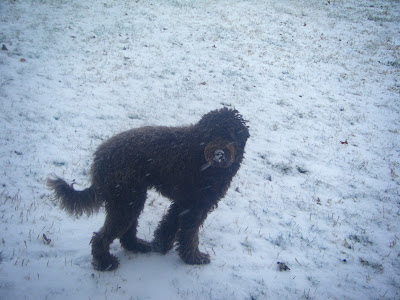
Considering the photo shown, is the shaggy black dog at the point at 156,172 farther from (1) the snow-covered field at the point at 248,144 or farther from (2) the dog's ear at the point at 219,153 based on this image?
(1) the snow-covered field at the point at 248,144

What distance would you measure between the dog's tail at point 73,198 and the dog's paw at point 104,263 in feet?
2.14

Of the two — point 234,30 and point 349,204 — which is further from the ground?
point 234,30

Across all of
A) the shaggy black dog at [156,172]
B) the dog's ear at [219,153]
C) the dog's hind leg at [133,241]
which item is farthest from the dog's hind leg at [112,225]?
the dog's ear at [219,153]

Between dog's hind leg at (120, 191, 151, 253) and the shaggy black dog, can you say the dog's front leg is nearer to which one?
the shaggy black dog

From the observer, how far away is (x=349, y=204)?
486cm

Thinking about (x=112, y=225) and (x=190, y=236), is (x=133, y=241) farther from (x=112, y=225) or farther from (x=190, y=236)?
(x=190, y=236)

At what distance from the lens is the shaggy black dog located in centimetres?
302

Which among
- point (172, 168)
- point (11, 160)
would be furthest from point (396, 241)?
point (11, 160)

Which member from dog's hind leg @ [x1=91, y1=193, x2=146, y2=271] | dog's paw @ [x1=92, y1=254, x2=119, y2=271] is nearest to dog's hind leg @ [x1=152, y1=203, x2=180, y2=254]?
dog's hind leg @ [x1=91, y1=193, x2=146, y2=271]

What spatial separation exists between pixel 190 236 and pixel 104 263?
118 cm

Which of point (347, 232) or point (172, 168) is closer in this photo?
point (172, 168)

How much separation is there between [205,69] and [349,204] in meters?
6.91

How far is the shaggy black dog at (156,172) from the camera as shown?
3.02 meters

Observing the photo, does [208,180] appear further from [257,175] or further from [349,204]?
[349,204]
